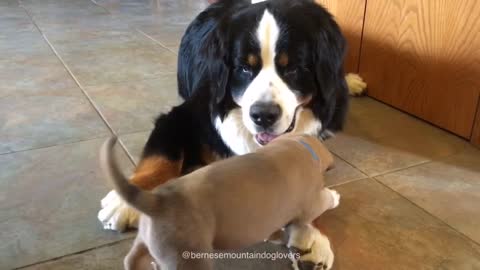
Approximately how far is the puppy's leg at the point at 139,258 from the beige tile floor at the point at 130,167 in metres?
0.28

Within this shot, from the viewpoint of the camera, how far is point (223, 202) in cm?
97

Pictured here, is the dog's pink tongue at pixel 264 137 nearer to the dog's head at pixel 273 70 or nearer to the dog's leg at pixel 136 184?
the dog's head at pixel 273 70

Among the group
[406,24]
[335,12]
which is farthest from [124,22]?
[406,24]

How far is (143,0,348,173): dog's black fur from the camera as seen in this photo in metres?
1.59

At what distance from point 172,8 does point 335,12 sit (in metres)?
2.74

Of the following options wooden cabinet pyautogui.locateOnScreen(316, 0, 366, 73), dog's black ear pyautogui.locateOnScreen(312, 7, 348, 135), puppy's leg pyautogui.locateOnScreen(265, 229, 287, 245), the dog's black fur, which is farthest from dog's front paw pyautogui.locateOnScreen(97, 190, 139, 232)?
wooden cabinet pyautogui.locateOnScreen(316, 0, 366, 73)

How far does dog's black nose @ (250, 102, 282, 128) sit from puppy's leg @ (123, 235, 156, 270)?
61 cm

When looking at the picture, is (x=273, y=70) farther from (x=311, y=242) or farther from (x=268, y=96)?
(x=311, y=242)

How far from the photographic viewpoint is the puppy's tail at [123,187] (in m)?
0.81

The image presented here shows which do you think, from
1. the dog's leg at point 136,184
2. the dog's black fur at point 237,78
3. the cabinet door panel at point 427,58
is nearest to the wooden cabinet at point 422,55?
the cabinet door panel at point 427,58

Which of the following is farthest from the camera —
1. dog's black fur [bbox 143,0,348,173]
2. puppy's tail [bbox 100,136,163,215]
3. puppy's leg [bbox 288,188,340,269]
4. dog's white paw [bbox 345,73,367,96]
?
dog's white paw [bbox 345,73,367,96]

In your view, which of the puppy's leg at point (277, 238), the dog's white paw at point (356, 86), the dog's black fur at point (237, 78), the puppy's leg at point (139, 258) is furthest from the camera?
the dog's white paw at point (356, 86)

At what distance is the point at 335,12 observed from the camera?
9.12 ft

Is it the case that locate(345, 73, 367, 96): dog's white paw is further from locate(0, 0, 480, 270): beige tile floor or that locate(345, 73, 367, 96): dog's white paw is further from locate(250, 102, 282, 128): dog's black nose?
locate(250, 102, 282, 128): dog's black nose
